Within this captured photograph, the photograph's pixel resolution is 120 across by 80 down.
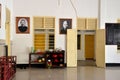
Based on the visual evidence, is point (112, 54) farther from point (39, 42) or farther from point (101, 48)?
point (39, 42)

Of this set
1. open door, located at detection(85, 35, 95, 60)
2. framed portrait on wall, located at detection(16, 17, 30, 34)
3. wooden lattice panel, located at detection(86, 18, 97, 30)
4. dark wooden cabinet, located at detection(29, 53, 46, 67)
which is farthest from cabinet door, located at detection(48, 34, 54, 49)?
open door, located at detection(85, 35, 95, 60)

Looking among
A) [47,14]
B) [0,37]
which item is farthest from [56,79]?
[47,14]

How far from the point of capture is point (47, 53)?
12203mm

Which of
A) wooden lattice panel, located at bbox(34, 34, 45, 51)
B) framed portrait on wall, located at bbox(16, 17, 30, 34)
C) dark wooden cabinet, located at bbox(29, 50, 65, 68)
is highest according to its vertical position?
framed portrait on wall, located at bbox(16, 17, 30, 34)

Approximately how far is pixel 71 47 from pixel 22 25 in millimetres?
2722

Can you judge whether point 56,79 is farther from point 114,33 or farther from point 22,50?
point 114,33

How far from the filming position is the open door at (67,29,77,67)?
12.5m

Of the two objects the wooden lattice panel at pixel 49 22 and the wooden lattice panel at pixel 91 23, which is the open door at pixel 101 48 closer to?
the wooden lattice panel at pixel 91 23

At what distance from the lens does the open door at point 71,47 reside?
12.5m

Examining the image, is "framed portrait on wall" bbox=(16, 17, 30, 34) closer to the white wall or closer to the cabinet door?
the cabinet door

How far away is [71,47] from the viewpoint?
1259 centimetres

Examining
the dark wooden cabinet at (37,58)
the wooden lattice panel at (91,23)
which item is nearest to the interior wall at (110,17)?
the wooden lattice panel at (91,23)

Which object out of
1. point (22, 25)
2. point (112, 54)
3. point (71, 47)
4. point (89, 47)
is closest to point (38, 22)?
point (22, 25)

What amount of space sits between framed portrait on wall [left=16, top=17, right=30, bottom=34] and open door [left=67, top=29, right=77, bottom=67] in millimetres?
2089
